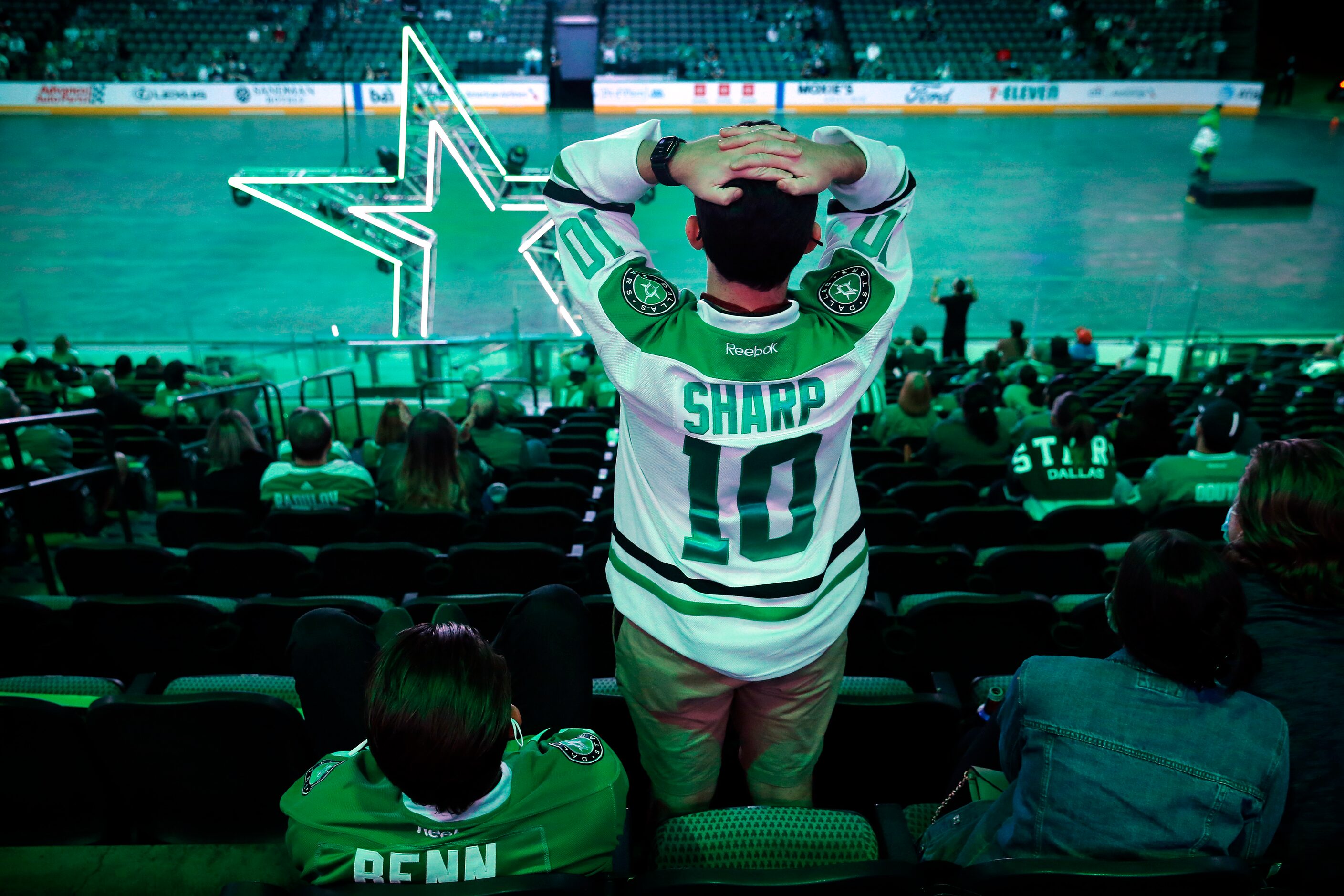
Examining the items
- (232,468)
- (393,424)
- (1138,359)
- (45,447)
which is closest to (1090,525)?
(393,424)

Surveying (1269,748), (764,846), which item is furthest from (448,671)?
(1269,748)

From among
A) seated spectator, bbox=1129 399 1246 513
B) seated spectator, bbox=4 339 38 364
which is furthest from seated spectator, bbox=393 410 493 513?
seated spectator, bbox=4 339 38 364

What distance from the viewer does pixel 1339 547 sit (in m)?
2.13

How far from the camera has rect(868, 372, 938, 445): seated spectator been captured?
20.6 feet

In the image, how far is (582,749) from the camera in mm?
1739

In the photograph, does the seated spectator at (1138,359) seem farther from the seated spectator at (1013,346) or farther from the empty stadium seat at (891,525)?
the empty stadium seat at (891,525)

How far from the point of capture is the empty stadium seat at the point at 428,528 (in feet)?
14.1

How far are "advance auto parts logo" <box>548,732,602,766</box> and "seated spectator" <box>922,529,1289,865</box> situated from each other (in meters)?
0.76

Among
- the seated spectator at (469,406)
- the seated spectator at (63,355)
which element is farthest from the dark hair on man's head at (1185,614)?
the seated spectator at (63,355)

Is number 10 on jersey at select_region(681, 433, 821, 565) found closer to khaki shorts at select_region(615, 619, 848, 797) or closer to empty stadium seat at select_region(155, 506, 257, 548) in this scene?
khaki shorts at select_region(615, 619, 848, 797)

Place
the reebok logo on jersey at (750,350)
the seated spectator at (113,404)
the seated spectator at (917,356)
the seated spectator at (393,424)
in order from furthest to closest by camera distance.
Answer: the seated spectator at (917,356) < the seated spectator at (113,404) < the seated spectator at (393,424) < the reebok logo on jersey at (750,350)

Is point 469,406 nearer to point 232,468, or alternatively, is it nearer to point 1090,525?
point 232,468

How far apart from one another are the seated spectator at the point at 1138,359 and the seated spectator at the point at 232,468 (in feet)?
32.7

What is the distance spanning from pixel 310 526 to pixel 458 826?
9.87 ft
